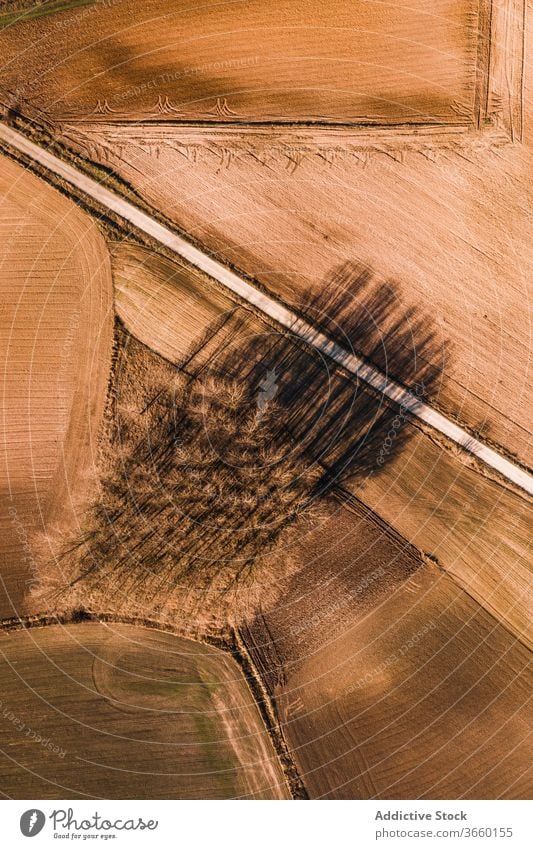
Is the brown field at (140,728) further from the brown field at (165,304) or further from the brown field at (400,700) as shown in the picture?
the brown field at (165,304)

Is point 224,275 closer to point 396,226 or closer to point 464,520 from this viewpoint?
point 396,226

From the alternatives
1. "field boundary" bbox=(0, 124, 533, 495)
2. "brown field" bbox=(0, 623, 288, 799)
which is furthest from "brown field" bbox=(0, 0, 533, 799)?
"field boundary" bbox=(0, 124, 533, 495)

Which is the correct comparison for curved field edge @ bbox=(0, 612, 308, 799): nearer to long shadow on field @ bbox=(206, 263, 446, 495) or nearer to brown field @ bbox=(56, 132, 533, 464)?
long shadow on field @ bbox=(206, 263, 446, 495)

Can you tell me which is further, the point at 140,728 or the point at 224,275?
the point at 224,275

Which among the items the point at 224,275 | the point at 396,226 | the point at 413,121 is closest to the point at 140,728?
the point at 224,275
